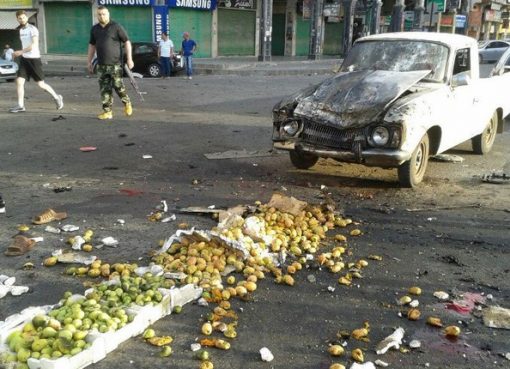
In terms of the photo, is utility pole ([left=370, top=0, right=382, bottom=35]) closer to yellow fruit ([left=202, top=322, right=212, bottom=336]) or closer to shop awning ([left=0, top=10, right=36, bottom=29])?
shop awning ([left=0, top=10, right=36, bottom=29])

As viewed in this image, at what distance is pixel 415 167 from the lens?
258 inches

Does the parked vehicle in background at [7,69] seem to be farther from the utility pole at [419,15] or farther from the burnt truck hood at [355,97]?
the utility pole at [419,15]

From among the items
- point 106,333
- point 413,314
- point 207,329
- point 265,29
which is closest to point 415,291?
point 413,314

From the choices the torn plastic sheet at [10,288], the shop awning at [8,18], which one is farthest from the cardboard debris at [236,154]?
the shop awning at [8,18]

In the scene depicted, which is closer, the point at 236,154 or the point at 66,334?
the point at 66,334

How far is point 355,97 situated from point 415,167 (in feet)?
3.86

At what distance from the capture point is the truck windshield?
701cm

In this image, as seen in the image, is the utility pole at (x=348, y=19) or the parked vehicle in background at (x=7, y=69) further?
the utility pole at (x=348, y=19)

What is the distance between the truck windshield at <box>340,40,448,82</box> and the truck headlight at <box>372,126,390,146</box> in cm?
140

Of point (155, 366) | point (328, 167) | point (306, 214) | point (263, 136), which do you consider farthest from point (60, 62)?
point (155, 366)

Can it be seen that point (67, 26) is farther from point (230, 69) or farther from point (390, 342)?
point (390, 342)

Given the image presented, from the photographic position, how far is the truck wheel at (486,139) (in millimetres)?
8531

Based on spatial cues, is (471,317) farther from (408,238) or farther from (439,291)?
(408,238)

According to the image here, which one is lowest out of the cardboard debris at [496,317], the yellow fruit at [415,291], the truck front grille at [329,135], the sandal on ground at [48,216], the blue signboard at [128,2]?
the cardboard debris at [496,317]
